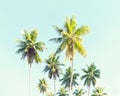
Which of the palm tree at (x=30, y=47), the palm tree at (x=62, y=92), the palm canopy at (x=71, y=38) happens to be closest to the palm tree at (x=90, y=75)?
the palm tree at (x=62, y=92)

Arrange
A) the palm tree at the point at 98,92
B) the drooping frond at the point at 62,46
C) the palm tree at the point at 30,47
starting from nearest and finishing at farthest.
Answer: the drooping frond at the point at 62,46, the palm tree at the point at 30,47, the palm tree at the point at 98,92

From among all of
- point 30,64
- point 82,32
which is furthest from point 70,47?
point 30,64

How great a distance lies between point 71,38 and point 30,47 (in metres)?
16.0

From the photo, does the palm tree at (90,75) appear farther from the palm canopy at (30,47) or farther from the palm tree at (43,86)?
the palm canopy at (30,47)

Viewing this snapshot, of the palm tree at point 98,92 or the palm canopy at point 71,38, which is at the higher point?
the palm canopy at point 71,38

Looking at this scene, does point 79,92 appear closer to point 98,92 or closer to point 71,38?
point 98,92

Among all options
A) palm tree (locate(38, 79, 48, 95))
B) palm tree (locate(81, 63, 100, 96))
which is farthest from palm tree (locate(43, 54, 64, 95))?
palm tree (locate(38, 79, 48, 95))

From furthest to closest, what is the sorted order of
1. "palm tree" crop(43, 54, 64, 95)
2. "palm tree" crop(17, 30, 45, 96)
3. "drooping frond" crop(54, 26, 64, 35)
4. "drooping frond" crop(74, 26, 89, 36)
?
"palm tree" crop(43, 54, 64, 95) < "palm tree" crop(17, 30, 45, 96) < "drooping frond" crop(54, 26, 64, 35) < "drooping frond" crop(74, 26, 89, 36)

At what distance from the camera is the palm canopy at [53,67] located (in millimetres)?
100312

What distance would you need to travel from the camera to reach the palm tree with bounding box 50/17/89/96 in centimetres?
6912

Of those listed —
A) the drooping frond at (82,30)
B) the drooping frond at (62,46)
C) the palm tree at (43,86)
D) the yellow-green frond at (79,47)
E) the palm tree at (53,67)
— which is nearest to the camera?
the yellow-green frond at (79,47)

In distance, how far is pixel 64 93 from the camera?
4759 inches

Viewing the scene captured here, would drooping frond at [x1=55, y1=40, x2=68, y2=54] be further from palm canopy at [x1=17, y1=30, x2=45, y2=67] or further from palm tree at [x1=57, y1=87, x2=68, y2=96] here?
palm tree at [x1=57, y1=87, x2=68, y2=96]

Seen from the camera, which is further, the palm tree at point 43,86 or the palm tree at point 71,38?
the palm tree at point 43,86
